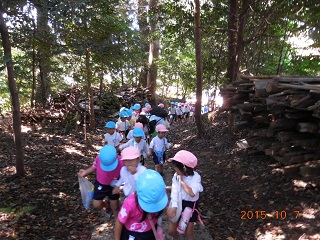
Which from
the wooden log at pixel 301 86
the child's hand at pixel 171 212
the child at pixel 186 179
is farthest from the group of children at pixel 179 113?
the child's hand at pixel 171 212

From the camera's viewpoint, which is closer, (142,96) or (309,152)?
(309,152)

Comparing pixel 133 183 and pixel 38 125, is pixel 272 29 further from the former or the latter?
pixel 38 125

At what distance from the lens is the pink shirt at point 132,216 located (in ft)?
9.05

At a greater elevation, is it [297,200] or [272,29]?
[272,29]

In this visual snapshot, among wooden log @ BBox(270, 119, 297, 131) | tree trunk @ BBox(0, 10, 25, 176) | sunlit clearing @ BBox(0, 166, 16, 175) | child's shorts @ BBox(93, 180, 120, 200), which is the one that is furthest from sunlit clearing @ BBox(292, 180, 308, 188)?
sunlit clearing @ BBox(0, 166, 16, 175)

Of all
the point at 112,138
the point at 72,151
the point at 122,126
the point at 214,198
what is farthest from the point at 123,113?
the point at 214,198

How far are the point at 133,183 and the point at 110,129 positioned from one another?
3.31 m

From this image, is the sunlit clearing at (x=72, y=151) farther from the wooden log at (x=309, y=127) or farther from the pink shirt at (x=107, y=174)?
the wooden log at (x=309, y=127)

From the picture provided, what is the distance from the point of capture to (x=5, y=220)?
4.91m

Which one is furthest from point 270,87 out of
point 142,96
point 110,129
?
point 142,96

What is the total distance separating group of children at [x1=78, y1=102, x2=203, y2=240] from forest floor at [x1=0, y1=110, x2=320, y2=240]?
111 centimetres

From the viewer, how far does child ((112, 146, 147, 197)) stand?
376cm

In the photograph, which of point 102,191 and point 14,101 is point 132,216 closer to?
point 102,191

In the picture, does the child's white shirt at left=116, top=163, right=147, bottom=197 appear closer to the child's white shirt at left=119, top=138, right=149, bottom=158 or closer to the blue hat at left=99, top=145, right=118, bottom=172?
the blue hat at left=99, top=145, right=118, bottom=172
